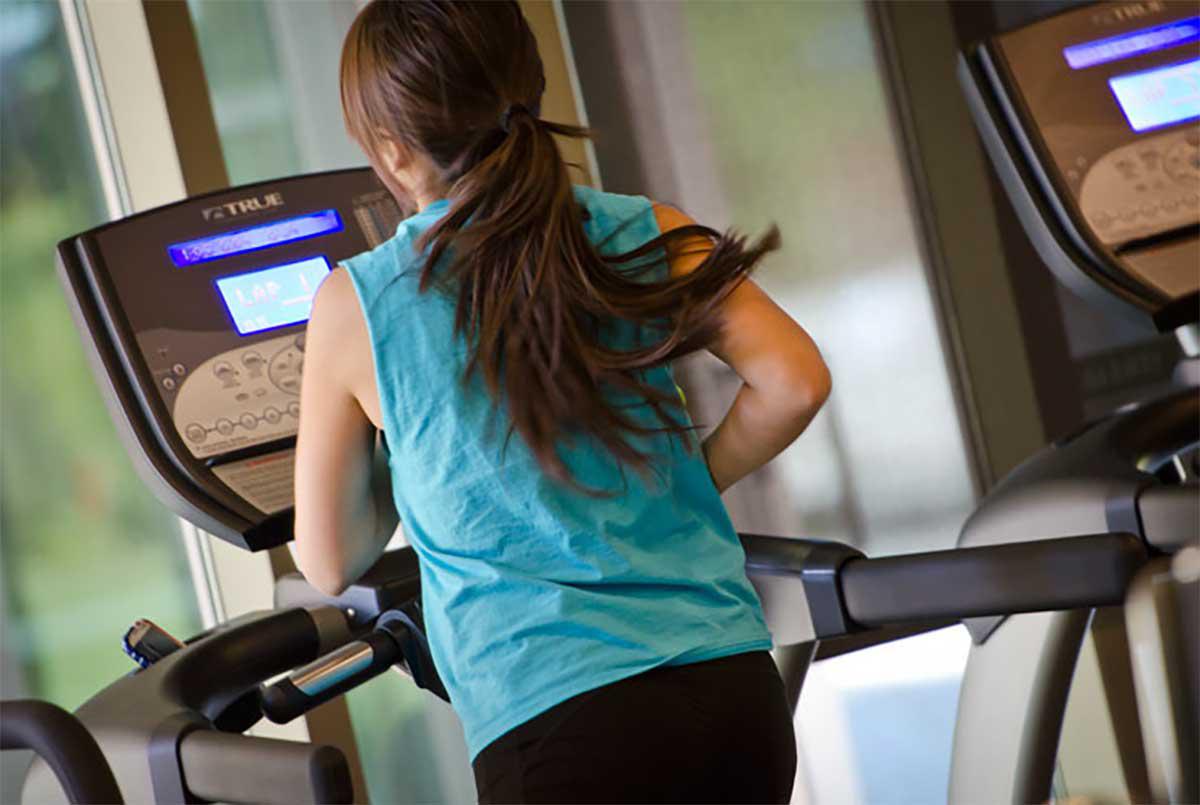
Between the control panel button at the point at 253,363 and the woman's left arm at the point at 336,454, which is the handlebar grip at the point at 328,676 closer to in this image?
the woman's left arm at the point at 336,454

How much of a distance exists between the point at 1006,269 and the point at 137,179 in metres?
2.14

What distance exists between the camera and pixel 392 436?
3.96 feet

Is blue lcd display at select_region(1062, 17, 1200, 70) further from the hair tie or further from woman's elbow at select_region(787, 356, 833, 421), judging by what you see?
the hair tie

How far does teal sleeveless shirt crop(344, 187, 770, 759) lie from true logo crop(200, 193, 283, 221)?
0.51 metres

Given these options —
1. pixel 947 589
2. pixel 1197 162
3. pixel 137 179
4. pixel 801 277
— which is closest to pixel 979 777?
pixel 947 589

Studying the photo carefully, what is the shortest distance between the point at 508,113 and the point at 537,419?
0.25 meters

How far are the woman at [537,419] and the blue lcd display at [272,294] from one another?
42cm

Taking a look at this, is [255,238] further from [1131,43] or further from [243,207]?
[1131,43]

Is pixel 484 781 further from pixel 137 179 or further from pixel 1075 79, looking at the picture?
pixel 137 179

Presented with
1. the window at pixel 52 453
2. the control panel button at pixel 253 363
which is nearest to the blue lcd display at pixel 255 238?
the control panel button at pixel 253 363

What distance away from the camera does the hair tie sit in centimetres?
121

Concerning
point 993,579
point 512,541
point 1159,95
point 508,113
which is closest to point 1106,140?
point 1159,95

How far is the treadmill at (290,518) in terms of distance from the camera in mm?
1283

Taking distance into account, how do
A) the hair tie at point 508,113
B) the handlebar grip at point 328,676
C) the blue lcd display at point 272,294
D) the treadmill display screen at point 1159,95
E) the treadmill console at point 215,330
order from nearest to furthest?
the hair tie at point 508,113 → the handlebar grip at point 328,676 → the treadmill console at point 215,330 → the blue lcd display at point 272,294 → the treadmill display screen at point 1159,95
